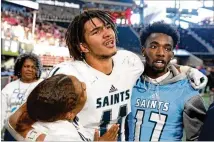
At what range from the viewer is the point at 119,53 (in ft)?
7.49

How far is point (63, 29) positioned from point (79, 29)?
24.7 m

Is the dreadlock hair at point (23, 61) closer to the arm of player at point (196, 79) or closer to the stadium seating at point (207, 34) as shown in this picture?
the arm of player at point (196, 79)

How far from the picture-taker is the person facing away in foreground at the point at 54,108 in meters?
1.32

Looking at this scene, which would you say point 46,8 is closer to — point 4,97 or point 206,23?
point 206,23

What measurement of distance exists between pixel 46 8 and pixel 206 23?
13426 mm

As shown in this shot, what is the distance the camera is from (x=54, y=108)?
1.33 meters

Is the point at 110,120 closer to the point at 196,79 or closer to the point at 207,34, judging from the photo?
the point at 196,79

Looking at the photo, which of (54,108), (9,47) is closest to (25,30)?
(9,47)

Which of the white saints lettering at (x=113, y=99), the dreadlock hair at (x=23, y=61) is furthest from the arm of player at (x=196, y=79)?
the dreadlock hair at (x=23, y=61)

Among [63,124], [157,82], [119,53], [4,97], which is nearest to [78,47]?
[119,53]

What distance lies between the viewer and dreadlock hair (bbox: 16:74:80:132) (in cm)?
131

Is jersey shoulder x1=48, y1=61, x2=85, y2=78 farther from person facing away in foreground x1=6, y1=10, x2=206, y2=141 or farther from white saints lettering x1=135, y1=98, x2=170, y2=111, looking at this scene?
white saints lettering x1=135, y1=98, x2=170, y2=111

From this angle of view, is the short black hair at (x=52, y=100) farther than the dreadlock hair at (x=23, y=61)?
No

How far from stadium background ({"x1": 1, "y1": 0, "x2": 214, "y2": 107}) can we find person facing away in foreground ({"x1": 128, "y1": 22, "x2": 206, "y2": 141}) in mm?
13060
